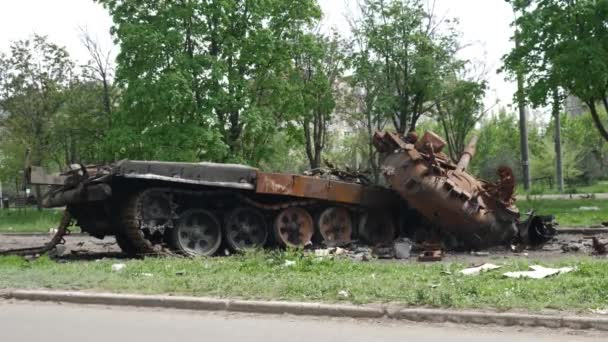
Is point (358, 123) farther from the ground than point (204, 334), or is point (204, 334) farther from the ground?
point (358, 123)

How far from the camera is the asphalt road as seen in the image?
6.63 metres

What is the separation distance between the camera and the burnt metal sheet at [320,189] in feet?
47.3

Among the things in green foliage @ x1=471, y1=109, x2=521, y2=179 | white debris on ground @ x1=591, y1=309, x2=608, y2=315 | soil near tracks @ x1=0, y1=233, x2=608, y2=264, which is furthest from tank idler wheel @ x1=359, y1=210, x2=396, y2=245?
green foliage @ x1=471, y1=109, x2=521, y2=179

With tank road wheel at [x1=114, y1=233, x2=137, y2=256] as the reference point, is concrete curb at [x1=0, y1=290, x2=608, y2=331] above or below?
below

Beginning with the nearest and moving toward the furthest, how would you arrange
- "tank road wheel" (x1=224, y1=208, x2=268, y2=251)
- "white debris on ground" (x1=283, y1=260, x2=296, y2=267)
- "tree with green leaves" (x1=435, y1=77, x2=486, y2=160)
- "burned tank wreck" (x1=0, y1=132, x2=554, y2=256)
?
"white debris on ground" (x1=283, y1=260, x2=296, y2=267)
"burned tank wreck" (x1=0, y1=132, x2=554, y2=256)
"tank road wheel" (x1=224, y1=208, x2=268, y2=251)
"tree with green leaves" (x1=435, y1=77, x2=486, y2=160)

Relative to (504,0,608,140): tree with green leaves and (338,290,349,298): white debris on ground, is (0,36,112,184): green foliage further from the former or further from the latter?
(338,290,349,298): white debris on ground

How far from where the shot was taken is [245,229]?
14820 mm

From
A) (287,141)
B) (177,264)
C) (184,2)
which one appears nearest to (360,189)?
(177,264)

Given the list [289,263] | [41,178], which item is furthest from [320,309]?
[41,178]

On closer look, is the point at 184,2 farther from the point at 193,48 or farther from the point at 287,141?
the point at 287,141

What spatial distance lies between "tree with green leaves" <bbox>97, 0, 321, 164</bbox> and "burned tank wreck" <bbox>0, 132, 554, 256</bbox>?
33.9 ft

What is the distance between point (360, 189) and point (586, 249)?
190 inches

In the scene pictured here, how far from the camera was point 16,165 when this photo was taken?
45625 millimetres

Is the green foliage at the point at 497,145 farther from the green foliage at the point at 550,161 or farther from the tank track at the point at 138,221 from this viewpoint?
the tank track at the point at 138,221
